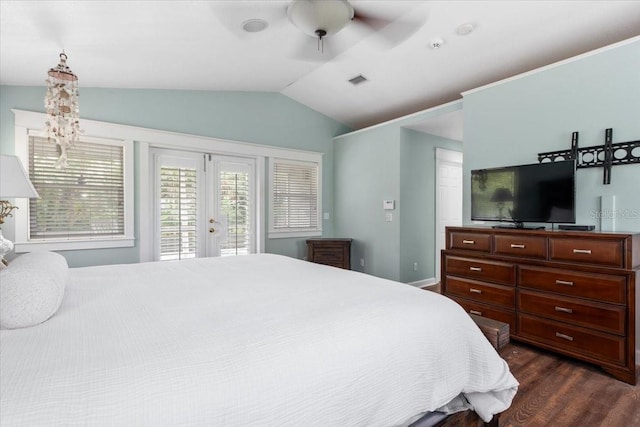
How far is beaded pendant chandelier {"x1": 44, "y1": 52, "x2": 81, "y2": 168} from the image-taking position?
2428 millimetres

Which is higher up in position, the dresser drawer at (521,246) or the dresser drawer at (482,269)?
the dresser drawer at (521,246)

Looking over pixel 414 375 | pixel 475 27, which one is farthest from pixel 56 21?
pixel 475 27

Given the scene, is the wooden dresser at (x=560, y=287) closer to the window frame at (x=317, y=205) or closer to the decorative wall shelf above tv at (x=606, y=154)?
the decorative wall shelf above tv at (x=606, y=154)

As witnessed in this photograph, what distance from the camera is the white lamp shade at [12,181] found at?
5.75 ft

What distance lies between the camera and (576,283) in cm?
238

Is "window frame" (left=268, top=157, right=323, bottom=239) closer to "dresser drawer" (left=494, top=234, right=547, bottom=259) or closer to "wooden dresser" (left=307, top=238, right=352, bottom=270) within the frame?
"wooden dresser" (left=307, top=238, right=352, bottom=270)

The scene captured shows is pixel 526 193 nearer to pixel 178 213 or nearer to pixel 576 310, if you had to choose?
pixel 576 310

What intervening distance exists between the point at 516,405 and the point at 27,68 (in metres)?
4.61

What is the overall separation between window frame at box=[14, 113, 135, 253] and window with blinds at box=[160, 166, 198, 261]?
14.6 inches

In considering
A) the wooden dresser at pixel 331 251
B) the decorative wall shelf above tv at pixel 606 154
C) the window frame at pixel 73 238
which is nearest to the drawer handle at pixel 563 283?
the decorative wall shelf above tv at pixel 606 154

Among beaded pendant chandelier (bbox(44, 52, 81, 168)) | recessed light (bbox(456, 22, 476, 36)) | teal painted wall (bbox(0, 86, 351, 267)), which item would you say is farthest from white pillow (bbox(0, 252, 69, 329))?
recessed light (bbox(456, 22, 476, 36))

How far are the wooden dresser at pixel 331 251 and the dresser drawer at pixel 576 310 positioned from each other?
2.52 meters

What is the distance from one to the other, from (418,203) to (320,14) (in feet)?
10.6

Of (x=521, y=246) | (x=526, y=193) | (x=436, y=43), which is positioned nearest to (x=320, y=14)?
(x=436, y=43)
